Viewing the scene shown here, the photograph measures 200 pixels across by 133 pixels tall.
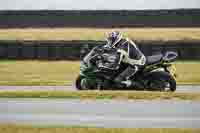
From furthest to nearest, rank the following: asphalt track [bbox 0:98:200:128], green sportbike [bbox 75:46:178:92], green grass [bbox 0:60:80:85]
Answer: green grass [bbox 0:60:80:85], green sportbike [bbox 75:46:178:92], asphalt track [bbox 0:98:200:128]

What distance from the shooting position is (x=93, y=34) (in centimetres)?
3095

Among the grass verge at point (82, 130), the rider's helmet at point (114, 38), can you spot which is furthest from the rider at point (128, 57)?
the grass verge at point (82, 130)

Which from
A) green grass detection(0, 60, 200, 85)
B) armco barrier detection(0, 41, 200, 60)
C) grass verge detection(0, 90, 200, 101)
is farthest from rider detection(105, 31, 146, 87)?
armco barrier detection(0, 41, 200, 60)

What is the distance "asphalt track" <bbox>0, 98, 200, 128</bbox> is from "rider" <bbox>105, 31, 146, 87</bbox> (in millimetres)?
4027

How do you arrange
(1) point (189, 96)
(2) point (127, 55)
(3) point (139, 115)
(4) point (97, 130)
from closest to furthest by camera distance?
(4) point (97, 130)
(3) point (139, 115)
(1) point (189, 96)
(2) point (127, 55)

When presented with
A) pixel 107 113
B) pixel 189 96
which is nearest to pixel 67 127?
pixel 107 113

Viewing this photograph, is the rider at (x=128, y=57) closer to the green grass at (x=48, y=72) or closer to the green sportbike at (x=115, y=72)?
the green sportbike at (x=115, y=72)

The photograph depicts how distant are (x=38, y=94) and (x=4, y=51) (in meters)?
12.0

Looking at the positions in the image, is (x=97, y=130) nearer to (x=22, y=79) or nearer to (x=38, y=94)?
(x=38, y=94)

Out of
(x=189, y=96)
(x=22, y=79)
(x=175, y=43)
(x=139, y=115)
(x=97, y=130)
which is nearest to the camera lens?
(x=97, y=130)

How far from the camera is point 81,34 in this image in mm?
31625

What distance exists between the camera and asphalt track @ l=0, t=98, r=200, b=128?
10.7 metres

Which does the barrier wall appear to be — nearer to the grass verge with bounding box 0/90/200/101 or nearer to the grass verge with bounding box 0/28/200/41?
the grass verge with bounding box 0/28/200/41

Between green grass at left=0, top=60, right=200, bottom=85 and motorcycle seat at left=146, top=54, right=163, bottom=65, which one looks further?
green grass at left=0, top=60, right=200, bottom=85
